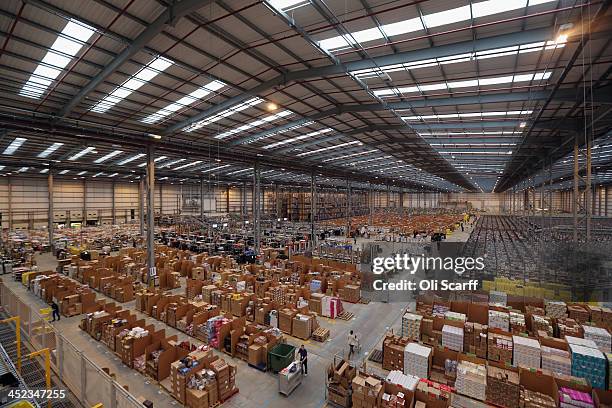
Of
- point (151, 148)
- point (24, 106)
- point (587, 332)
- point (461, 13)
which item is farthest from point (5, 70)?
point (587, 332)

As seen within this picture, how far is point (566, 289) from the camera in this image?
35.5 ft

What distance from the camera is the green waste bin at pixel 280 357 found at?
7598 millimetres

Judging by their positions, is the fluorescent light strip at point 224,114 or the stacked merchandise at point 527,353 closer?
the stacked merchandise at point 527,353

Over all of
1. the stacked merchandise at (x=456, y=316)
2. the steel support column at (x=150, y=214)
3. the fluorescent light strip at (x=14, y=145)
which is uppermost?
the fluorescent light strip at (x=14, y=145)

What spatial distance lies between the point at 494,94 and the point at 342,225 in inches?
992

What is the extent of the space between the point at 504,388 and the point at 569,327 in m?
3.87

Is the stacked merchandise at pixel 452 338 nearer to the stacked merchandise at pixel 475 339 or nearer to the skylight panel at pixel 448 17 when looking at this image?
the stacked merchandise at pixel 475 339

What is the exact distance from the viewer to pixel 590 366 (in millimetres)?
6570

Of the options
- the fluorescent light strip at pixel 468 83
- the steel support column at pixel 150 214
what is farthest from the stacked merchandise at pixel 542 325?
the steel support column at pixel 150 214

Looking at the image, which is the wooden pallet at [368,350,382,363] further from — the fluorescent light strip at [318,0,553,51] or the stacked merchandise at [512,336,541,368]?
the fluorescent light strip at [318,0,553,51]

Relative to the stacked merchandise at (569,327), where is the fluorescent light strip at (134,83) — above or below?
above

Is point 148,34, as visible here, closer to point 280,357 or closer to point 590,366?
point 280,357

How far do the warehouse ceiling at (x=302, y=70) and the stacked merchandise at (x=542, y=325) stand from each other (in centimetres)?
619

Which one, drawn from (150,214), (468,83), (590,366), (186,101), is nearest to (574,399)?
(590,366)
